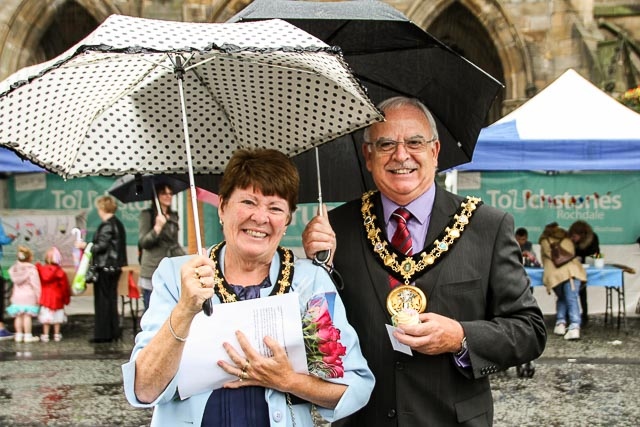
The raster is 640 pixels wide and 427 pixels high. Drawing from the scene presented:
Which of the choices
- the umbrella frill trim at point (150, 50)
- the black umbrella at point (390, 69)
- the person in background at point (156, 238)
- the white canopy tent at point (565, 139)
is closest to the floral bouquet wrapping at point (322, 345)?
the umbrella frill trim at point (150, 50)

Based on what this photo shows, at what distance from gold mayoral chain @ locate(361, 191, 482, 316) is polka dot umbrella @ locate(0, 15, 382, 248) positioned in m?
0.44

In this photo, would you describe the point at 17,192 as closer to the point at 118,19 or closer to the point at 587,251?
the point at 587,251

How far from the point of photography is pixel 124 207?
39.4 ft

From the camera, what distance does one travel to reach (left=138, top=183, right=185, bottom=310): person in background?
9.70 m

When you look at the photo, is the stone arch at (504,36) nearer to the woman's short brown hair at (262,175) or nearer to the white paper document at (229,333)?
the woman's short brown hair at (262,175)

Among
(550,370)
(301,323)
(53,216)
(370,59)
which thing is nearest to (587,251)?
(550,370)

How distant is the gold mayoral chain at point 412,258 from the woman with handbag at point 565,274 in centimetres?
788

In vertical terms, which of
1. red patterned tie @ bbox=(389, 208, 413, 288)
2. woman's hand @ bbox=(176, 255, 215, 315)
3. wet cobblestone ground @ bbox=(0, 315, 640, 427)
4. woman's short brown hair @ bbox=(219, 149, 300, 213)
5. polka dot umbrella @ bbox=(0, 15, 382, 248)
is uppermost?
polka dot umbrella @ bbox=(0, 15, 382, 248)

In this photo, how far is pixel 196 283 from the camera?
2160 mm

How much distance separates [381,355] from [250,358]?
0.60 meters


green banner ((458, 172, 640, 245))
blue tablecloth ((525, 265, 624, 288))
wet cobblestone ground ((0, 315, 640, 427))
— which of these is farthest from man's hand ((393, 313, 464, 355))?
green banner ((458, 172, 640, 245))

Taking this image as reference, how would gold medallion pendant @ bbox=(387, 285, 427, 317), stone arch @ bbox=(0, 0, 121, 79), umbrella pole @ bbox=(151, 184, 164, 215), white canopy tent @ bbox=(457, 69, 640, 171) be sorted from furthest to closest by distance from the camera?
1. stone arch @ bbox=(0, 0, 121, 79)
2. umbrella pole @ bbox=(151, 184, 164, 215)
3. white canopy tent @ bbox=(457, 69, 640, 171)
4. gold medallion pendant @ bbox=(387, 285, 427, 317)

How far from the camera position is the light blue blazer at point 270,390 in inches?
94.3

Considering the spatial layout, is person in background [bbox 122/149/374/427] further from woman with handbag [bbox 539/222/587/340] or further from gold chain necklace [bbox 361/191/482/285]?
woman with handbag [bbox 539/222/587/340]
